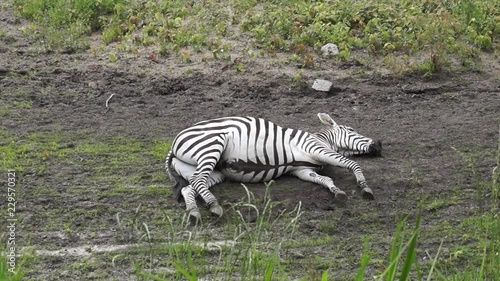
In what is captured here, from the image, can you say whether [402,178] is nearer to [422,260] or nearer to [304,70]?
[422,260]

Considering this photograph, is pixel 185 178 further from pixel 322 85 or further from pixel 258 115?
pixel 322 85

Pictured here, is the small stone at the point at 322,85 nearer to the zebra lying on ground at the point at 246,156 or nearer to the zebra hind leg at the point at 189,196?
the zebra lying on ground at the point at 246,156

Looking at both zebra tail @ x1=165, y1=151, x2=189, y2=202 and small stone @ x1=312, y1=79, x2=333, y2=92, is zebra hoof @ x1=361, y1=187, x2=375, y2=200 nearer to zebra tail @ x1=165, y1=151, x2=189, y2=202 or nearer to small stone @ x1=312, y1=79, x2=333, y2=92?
zebra tail @ x1=165, y1=151, x2=189, y2=202

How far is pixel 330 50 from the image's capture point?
11281 mm

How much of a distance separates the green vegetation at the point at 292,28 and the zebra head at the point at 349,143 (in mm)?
2738

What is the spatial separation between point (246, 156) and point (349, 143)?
122 cm

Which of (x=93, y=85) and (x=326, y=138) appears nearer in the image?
Answer: (x=326, y=138)

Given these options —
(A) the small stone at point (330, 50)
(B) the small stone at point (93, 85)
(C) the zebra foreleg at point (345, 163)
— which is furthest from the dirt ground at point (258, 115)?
(A) the small stone at point (330, 50)

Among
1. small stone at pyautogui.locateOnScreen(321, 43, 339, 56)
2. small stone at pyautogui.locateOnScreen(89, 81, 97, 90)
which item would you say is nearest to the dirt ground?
small stone at pyautogui.locateOnScreen(89, 81, 97, 90)

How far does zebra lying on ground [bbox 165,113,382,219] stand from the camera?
732cm

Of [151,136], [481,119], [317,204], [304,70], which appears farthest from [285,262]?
[304,70]

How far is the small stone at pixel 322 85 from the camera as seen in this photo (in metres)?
10.3

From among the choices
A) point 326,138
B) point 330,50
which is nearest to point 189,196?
point 326,138

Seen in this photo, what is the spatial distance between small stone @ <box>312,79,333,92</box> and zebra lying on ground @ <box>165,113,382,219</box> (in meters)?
2.47
